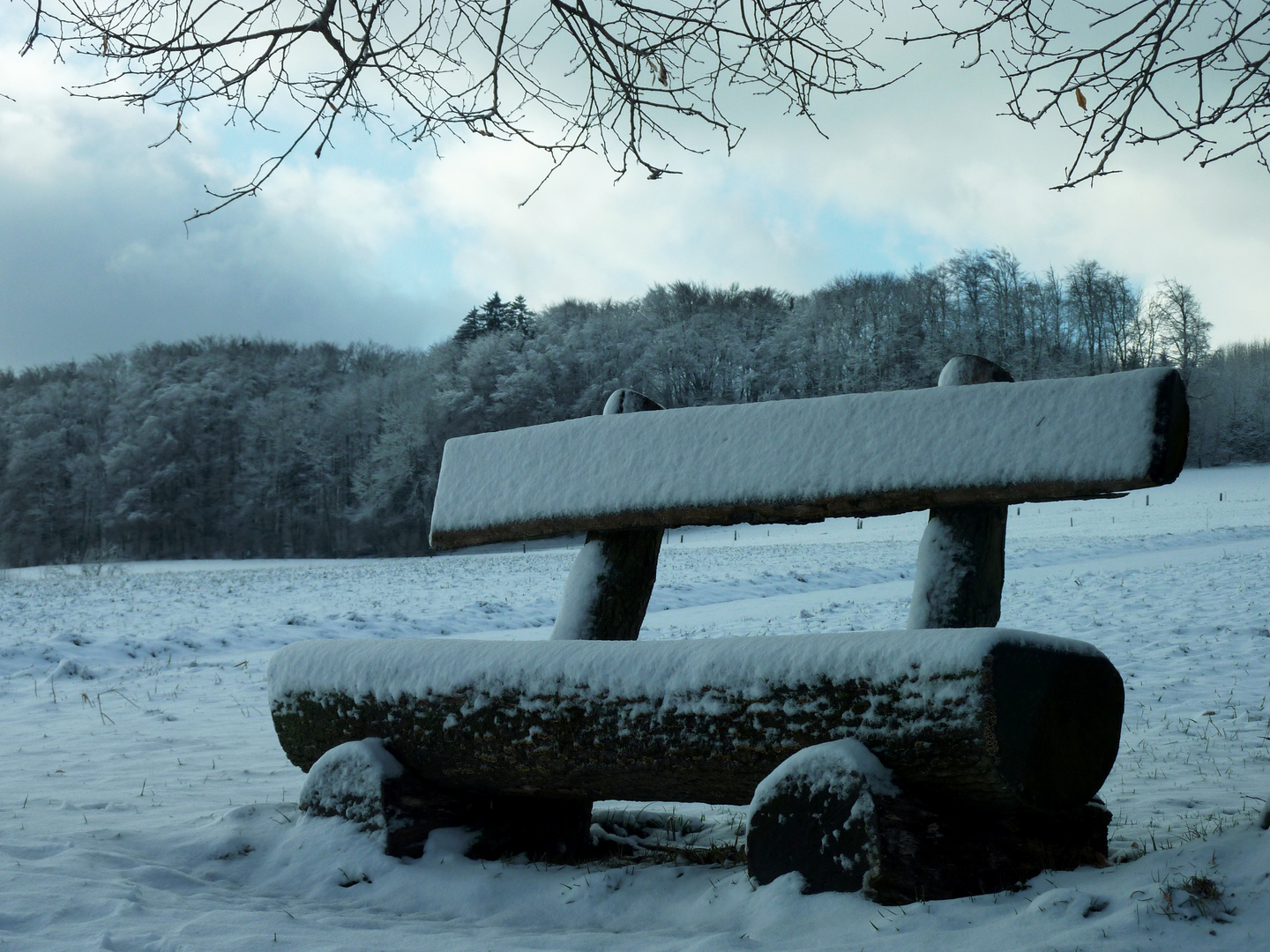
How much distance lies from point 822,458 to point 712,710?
0.87m

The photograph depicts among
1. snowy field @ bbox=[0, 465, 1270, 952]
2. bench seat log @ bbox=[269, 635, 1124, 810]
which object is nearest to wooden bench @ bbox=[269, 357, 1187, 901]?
bench seat log @ bbox=[269, 635, 1124, 810]

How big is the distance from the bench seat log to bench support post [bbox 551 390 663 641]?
410mm

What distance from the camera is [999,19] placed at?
148 inches

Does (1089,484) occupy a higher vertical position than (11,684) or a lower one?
higher

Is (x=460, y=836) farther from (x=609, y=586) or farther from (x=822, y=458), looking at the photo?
(x=822, y=458)

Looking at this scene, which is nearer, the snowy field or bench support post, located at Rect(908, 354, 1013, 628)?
the snowy field

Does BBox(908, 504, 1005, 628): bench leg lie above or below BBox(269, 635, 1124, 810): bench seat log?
above

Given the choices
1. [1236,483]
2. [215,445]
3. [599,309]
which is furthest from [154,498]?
[1236,483]

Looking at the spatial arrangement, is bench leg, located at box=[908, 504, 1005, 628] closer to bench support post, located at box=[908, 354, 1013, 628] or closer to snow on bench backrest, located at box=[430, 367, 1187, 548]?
bench support post, located at box=[908, 354, 1013, 628]

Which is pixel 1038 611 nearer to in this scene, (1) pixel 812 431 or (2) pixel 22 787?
(1) pixel 812 431

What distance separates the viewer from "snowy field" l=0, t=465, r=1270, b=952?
2.23 meters

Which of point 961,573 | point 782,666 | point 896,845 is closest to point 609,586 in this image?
point 782,666

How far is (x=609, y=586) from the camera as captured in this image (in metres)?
3.46

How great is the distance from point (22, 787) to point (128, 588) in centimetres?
1457
